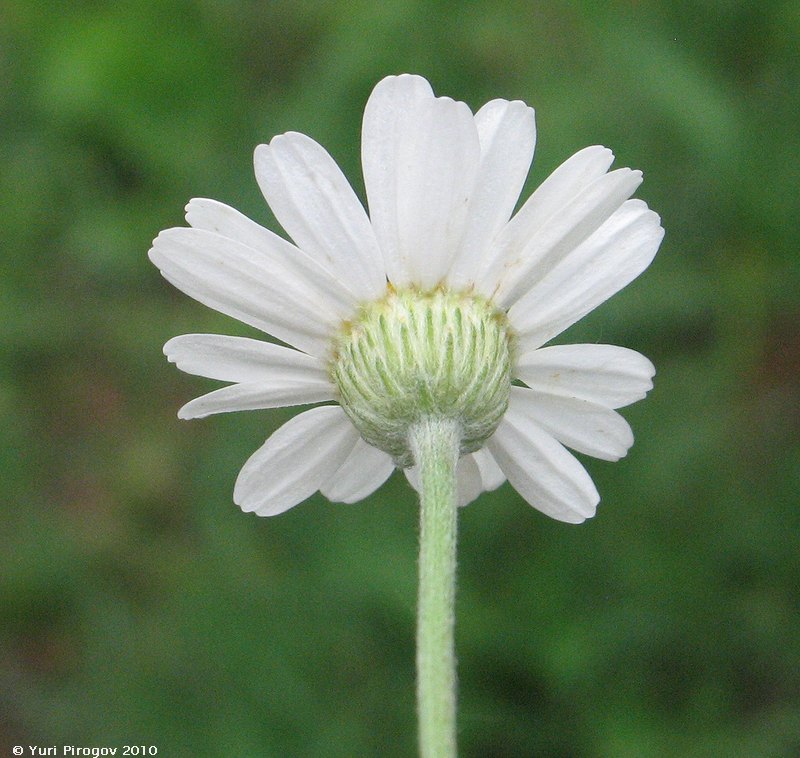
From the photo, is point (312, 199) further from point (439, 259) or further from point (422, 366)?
point (422, 366)

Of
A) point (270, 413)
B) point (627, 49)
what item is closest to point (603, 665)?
point (270, 413)

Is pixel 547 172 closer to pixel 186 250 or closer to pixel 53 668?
pixel 186 250

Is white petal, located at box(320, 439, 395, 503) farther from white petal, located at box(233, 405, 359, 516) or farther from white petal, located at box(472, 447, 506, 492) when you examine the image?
white petal, located at box(472, 447, 506, 492)

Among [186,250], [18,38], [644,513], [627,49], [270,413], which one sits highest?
[18,38]

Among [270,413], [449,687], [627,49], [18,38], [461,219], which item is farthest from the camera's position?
[18,38]

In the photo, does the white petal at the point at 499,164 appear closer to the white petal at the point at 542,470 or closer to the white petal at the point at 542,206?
the white petal at the point at 542,206

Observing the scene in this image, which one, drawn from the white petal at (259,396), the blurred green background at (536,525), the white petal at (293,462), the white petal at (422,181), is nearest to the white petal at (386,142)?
the white petal at (422,181)

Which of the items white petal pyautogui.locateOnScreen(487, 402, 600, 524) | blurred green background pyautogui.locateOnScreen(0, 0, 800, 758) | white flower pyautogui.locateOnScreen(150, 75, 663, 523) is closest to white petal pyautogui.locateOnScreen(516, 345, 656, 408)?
white flower pyautogui.locateOnScreen(150, 75, 663, 523)
